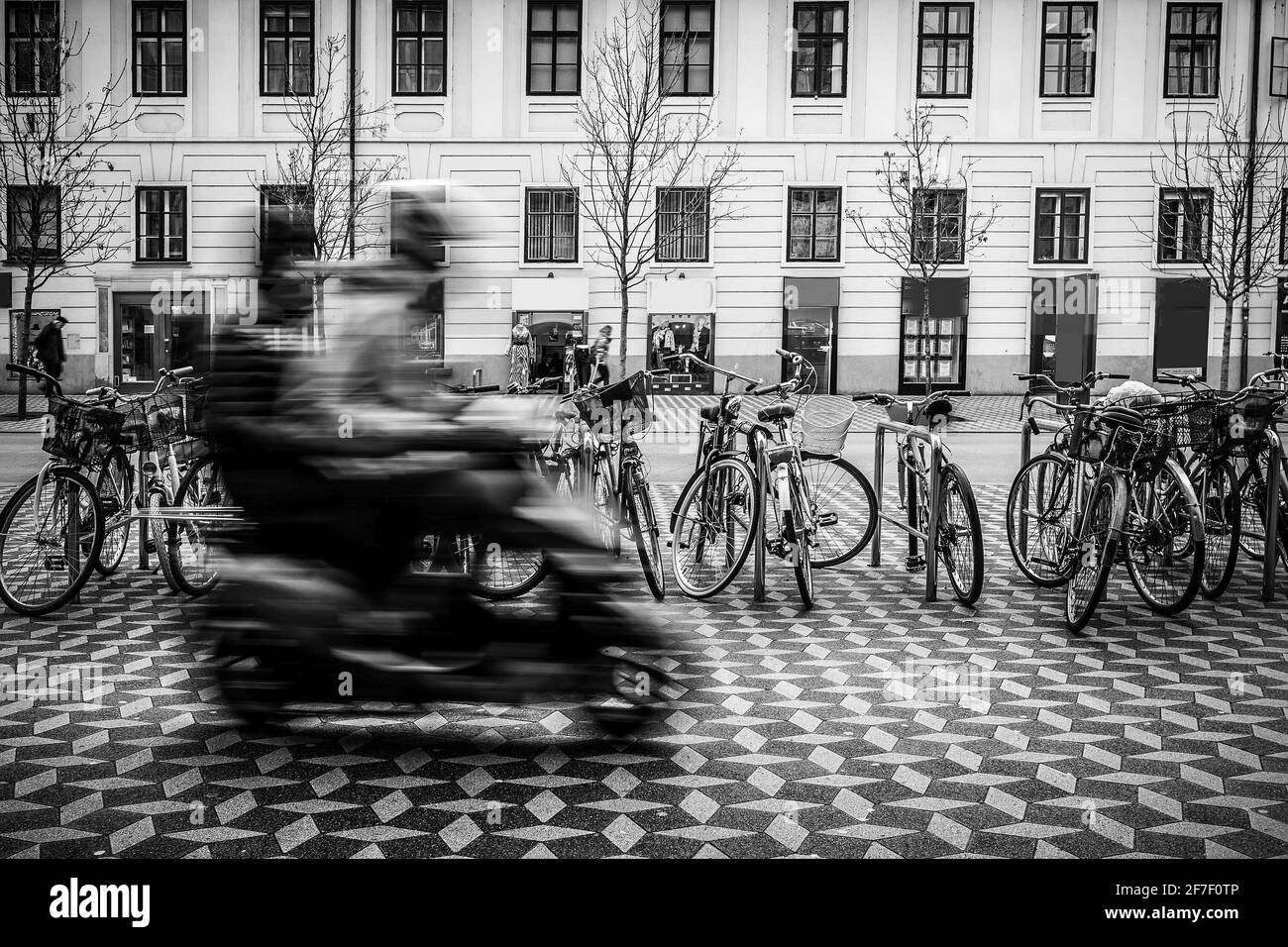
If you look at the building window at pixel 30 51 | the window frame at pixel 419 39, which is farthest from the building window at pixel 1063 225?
the building window at pixel 30 51

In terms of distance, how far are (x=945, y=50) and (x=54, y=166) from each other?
18.3m

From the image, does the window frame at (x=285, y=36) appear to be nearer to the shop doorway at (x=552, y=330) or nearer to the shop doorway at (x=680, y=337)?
the shop doorway at (x=552, y=330)

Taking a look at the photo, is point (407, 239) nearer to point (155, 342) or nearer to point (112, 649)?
point (112, 649)

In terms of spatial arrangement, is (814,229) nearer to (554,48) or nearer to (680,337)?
(680,337)

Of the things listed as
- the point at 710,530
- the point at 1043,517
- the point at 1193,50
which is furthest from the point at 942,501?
the point at 1193,50

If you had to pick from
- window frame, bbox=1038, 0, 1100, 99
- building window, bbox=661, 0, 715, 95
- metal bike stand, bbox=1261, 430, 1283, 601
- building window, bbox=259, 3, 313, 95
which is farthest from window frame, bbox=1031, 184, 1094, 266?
metal bike stand, bbox=1261, 430, 1283, 601

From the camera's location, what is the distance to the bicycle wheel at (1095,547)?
5816mm

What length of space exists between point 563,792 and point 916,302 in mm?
24863

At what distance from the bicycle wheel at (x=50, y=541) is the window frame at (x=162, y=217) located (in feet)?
65.1

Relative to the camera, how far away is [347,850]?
3.50 metres

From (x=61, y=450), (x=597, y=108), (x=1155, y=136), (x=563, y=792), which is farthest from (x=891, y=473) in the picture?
(x=1155, y=136)

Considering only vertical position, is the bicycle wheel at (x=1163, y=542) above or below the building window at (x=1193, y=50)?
below

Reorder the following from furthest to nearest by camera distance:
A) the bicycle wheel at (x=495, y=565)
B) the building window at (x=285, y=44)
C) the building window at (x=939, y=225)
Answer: the building window at (x=939, y=225)
the building window at (x=285, y=44)
the bicycle wheel at (x=495, y=565)
